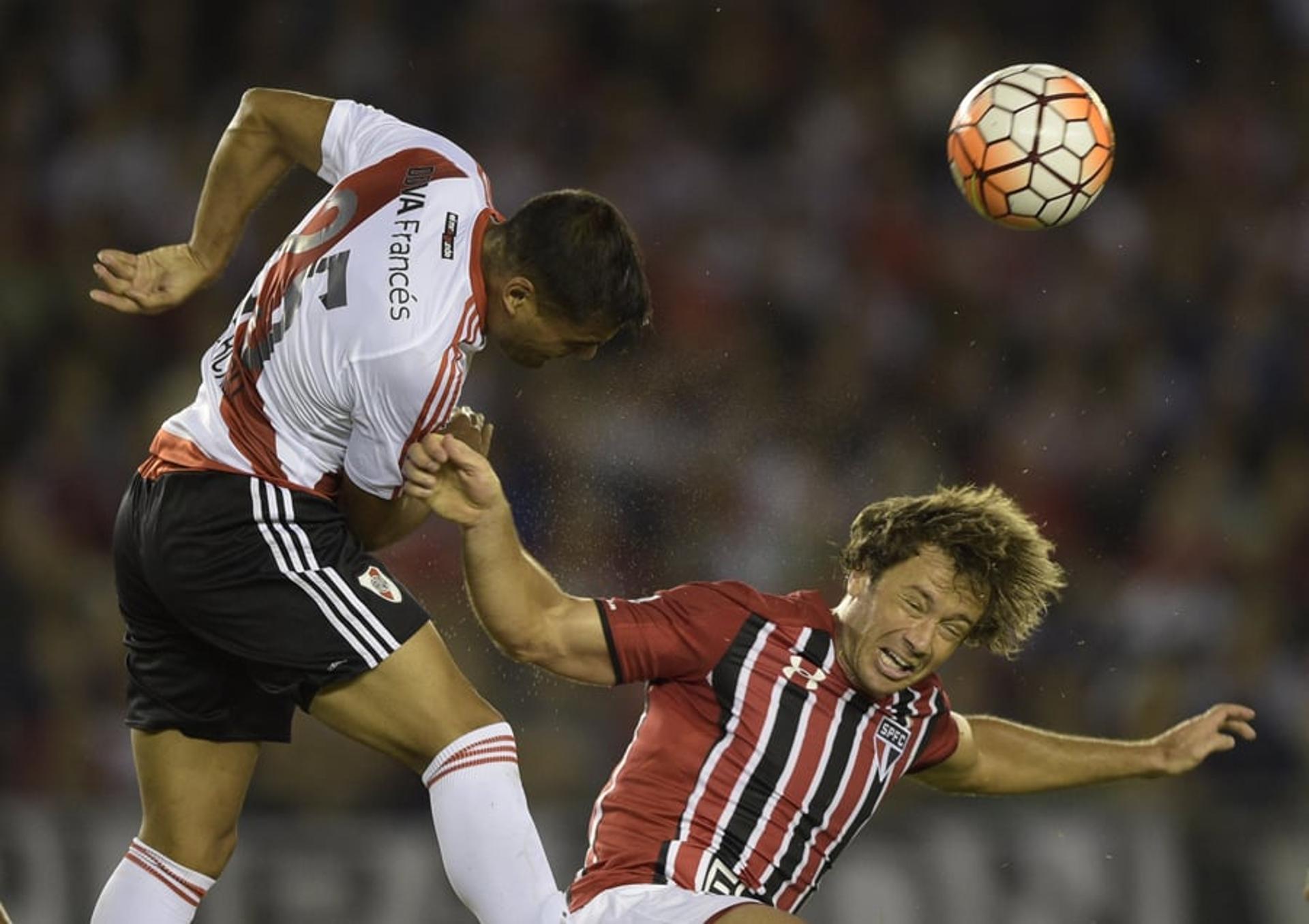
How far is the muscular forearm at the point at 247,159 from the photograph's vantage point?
150 inches

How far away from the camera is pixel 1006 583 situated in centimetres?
387

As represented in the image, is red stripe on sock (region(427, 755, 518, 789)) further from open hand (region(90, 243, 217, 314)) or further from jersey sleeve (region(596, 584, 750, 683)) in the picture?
open hand (region(90, 243, 217, 314))

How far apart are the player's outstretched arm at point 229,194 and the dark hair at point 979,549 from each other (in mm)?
1359

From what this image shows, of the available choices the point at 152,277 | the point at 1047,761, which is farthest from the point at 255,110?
the point at 1047,761

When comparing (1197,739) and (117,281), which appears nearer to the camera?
(117,281)

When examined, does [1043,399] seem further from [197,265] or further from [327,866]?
[197,265]

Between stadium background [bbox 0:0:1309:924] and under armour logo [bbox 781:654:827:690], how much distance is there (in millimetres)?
1864

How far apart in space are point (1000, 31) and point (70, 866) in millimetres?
5669

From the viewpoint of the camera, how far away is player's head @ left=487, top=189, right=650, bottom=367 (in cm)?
340

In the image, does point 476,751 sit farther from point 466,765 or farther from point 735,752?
point 735,752

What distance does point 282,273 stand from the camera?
3.54 metres

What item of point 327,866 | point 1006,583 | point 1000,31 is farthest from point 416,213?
point 1000,31

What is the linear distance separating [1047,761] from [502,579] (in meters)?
1.32

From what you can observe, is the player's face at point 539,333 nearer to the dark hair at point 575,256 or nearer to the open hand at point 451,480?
the dark hair at point 575,256
